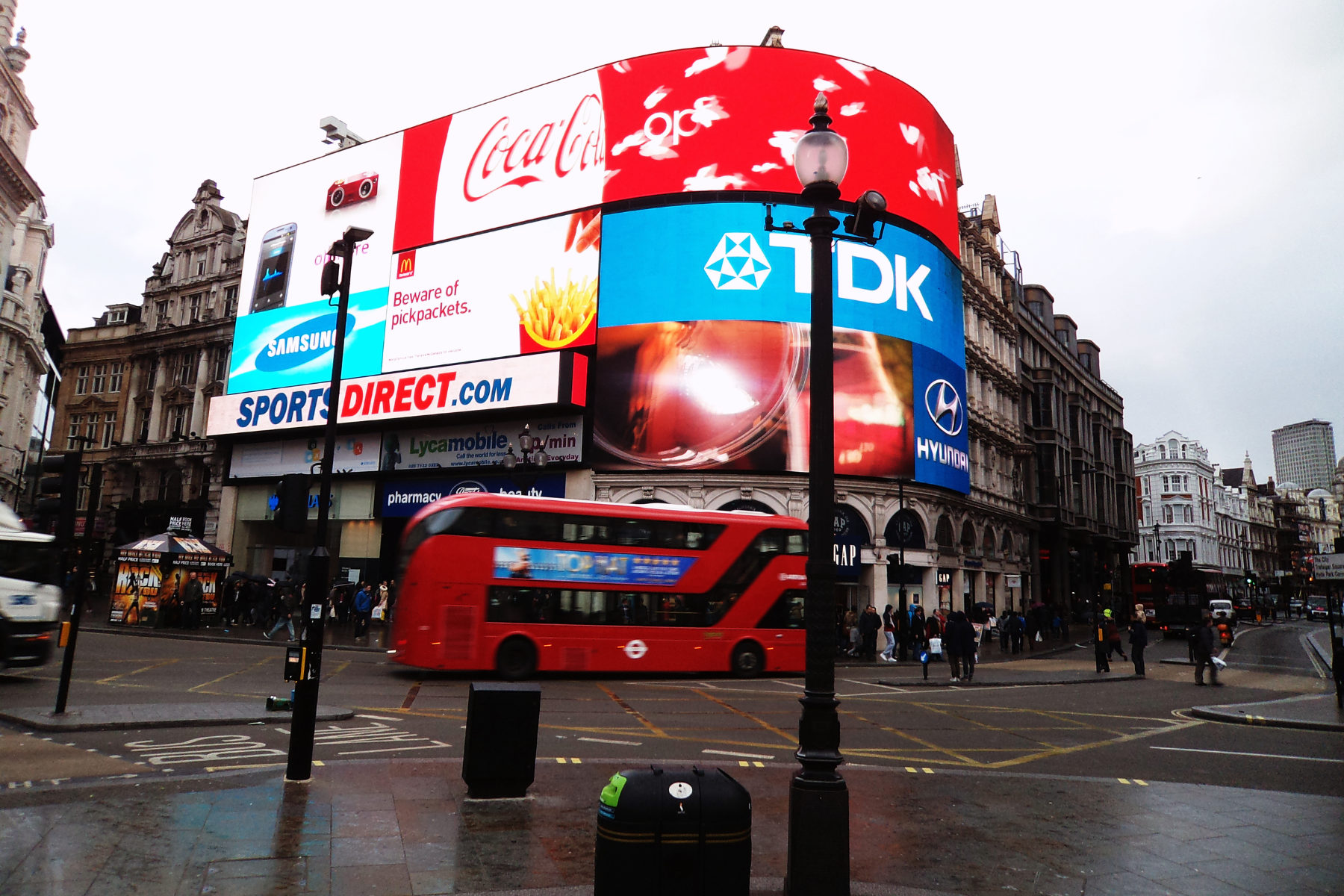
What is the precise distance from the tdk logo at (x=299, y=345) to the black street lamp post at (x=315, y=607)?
1360 inches

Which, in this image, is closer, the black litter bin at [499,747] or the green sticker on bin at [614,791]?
the green sticker on bin at [614,791]

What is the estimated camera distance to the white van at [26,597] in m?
15.2

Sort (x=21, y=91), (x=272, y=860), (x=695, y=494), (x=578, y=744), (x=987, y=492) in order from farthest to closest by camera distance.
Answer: (x=21, y=91) < (x=987, y=492) < (x=695, y=494) < (x=578, y=744) < (x=272, y=860)

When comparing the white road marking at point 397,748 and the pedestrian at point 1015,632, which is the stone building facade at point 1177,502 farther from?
the white road marking at point 397,748

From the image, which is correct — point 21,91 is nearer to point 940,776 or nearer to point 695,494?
point 695,494

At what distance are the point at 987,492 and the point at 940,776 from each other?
36.3 metres

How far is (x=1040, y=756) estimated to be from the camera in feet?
36.3

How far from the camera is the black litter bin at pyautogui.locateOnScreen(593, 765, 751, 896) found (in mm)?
4492

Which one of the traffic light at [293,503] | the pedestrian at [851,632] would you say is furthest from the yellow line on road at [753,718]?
the pedestrian at [851,632]

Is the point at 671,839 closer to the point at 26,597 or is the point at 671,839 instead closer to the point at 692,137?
→ the point at 26,597

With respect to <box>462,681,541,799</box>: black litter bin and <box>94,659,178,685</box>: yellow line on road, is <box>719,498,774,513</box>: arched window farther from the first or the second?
<box>462,681,541,799</box>: black litter bin

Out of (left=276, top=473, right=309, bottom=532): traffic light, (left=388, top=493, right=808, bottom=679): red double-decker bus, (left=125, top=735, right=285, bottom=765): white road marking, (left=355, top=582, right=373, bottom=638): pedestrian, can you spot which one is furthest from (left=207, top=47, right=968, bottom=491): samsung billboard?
(left=276, top=473, right=309, bottom=532): traffic light

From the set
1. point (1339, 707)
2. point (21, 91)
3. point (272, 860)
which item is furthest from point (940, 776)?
point (21, 91)

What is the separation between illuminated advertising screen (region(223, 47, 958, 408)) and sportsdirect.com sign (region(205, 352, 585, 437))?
45cm
